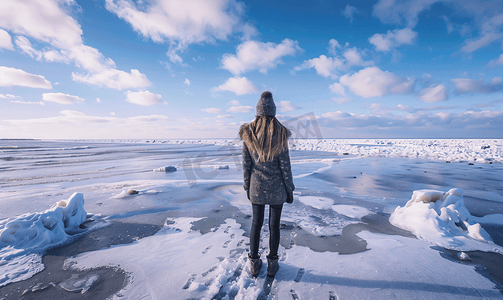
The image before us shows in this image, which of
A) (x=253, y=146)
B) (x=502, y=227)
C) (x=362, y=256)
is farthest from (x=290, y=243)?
(x=502, y=227)

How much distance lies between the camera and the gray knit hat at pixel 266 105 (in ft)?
7.06

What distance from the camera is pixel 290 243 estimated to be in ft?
9.69

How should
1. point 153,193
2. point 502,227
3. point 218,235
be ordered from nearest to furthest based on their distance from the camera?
point 218,235
point 502,227
point 153,193

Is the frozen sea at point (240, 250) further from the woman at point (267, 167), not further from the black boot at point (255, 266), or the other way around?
the woman at point (267, 167)

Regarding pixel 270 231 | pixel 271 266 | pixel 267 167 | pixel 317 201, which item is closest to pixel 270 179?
pixel 267 167

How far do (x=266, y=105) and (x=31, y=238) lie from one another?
3934 millimetres

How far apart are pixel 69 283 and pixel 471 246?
5.29 metres

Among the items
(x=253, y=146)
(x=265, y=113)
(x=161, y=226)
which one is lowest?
(x=161, y=226)

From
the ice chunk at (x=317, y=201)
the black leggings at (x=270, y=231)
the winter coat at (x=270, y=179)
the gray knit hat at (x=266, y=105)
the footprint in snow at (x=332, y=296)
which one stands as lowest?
the ice chunk at (x=317, y=201)

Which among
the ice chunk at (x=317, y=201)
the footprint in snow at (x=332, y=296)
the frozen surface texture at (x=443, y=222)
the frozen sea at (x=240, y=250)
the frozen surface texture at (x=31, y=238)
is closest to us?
the footprint in snow at (x=332, y=296)

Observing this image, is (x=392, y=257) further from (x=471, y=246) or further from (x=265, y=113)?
(x=265, y=113)

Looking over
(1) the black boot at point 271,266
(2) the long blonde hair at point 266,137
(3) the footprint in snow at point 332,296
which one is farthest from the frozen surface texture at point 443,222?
(2) the long blonde hair at point 266,137

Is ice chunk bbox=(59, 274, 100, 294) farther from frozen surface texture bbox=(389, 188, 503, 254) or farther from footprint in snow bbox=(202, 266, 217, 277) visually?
frozen surface texture bbox=(389, 188, 503, 254)

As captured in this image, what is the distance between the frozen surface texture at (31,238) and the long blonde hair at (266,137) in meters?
3.00
